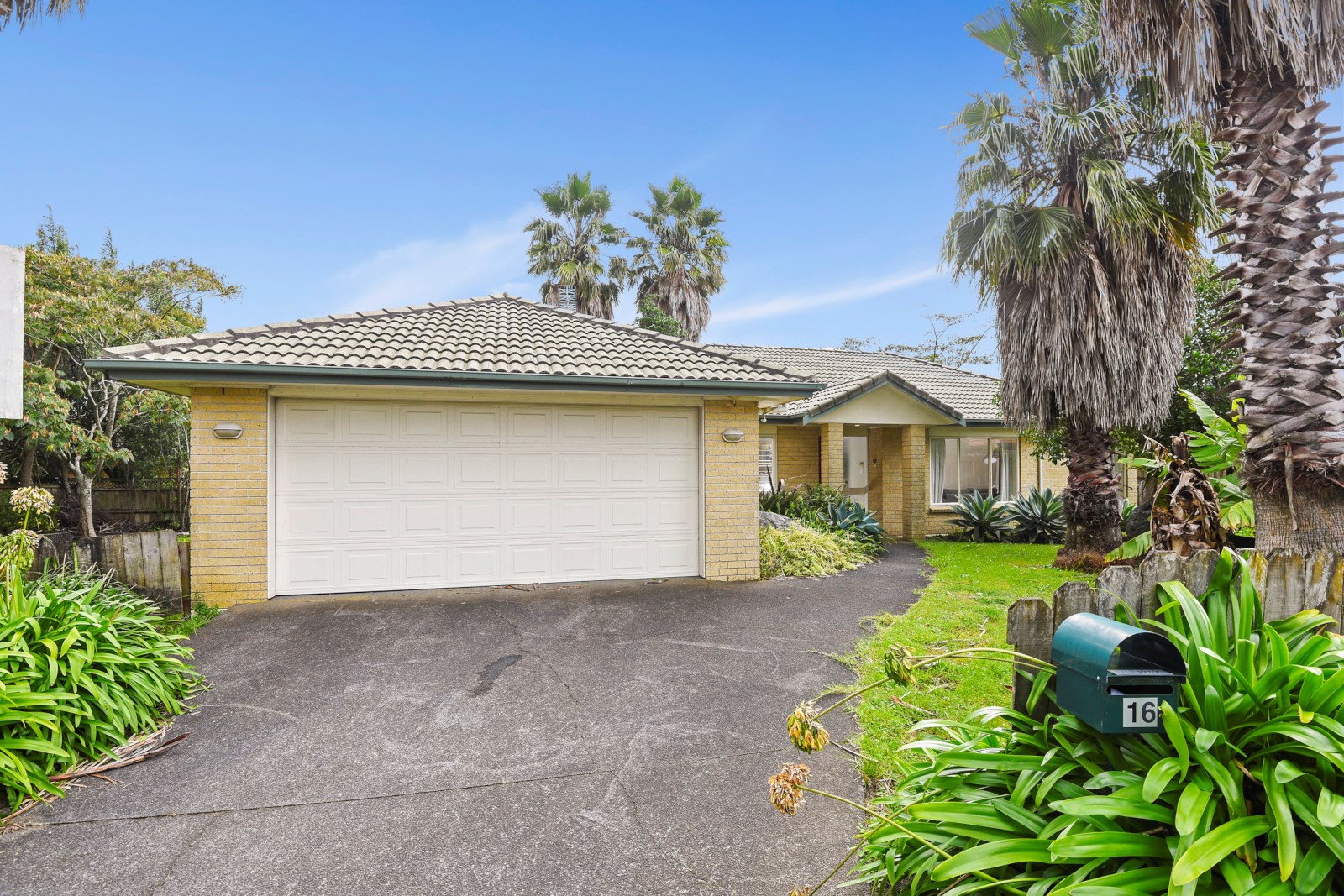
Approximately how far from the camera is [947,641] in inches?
244

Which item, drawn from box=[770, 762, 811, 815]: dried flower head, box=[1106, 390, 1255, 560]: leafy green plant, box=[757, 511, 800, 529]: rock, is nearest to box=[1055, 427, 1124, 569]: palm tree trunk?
box=[1106, 390, 1255, 560]: leafy green plant

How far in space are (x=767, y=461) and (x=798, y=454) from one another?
2.84 feet

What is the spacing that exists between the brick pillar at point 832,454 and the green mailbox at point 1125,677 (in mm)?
13176

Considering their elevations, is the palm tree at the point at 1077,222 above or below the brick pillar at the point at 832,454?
above

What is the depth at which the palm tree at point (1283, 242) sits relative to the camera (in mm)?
4430

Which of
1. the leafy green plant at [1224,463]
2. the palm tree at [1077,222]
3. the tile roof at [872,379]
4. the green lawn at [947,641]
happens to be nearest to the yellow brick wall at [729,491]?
the green lawn at [947,641]

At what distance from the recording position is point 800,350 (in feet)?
66.2

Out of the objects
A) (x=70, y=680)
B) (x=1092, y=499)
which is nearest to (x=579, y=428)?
(x=70, y=680)

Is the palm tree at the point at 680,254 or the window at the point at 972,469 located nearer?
the window at the point at 972,469

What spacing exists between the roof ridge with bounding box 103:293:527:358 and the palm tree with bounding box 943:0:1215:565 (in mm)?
8647

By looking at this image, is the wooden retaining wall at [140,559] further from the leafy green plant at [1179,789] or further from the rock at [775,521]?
the rock at [775,521]

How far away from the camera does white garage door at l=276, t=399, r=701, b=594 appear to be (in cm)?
805

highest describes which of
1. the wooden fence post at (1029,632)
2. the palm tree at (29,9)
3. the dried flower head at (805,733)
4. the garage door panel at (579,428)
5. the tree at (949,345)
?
the tree at (949,345)

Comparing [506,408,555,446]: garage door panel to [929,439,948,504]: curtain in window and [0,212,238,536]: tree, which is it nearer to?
[0,212,238,536]: tree
